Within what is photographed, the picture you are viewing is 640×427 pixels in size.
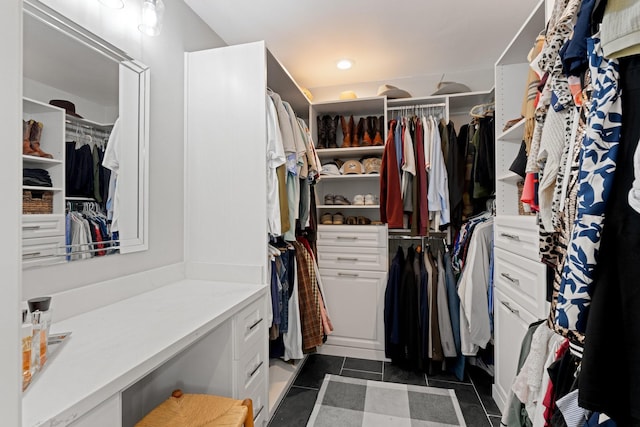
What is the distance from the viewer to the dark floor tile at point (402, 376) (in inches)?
83.2

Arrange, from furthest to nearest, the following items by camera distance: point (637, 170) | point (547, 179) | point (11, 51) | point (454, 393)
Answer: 1. point (454, 393)
2. point (547, 179)
3. point (637, 170)
4. point (11, 51)

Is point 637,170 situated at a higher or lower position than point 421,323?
higher

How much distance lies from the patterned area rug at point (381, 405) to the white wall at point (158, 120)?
128 centimetres

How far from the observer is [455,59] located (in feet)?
8.20

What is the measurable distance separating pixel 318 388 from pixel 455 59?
9.03ft

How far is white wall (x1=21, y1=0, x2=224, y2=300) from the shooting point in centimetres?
120

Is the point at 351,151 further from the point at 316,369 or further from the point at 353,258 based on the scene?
the point at 316,369

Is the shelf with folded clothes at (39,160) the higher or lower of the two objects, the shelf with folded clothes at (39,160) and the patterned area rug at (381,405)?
the higher

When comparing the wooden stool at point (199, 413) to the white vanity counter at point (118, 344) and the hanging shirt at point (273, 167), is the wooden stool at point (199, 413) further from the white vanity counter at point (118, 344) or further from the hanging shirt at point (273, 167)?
the hanging shirt at point (273, 167)

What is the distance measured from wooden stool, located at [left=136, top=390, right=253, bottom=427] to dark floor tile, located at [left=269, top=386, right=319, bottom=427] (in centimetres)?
71

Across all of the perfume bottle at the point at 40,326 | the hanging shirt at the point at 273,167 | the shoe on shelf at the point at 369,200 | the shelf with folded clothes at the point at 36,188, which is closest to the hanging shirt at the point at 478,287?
the shoe on shelf at the point at 369,200

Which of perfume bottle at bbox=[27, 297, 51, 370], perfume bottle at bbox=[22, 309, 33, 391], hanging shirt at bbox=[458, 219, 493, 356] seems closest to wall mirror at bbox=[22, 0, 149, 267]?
perfume bottle at bbox=[27, 297, 51, 370]

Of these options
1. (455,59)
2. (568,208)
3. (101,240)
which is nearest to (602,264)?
(568,208)

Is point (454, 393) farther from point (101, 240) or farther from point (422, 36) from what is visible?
point (422, 36)
